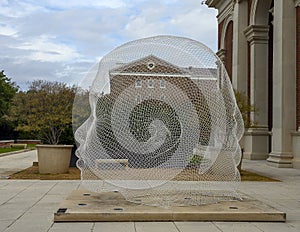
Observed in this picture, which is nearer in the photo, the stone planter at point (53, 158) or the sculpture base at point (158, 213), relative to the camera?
the sculpture base at point (158, 213)

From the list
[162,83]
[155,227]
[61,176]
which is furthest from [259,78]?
[155,227]

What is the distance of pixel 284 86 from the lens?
21938 millimetres

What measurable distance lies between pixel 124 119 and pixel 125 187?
56.2 inches

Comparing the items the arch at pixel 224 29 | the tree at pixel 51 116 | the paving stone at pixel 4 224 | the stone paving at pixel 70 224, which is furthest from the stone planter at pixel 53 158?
the arch at pixel 224 29

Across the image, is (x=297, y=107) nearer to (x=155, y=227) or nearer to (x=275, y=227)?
(x=275, y=227)

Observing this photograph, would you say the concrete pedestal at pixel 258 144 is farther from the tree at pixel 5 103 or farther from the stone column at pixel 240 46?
the tree at pixel 5 103

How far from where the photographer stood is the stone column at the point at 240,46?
30219mm

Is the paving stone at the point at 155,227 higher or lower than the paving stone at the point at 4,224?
lower

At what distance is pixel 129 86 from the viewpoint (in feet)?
32.0

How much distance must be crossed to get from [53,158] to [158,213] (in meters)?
9.32

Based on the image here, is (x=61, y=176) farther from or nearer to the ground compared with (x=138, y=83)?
nearer to the ground

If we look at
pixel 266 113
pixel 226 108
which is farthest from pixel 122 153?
pixel 266 113

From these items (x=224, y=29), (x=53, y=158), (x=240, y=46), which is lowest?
(x=53, y=158)

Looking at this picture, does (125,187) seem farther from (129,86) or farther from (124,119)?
(129,86)
